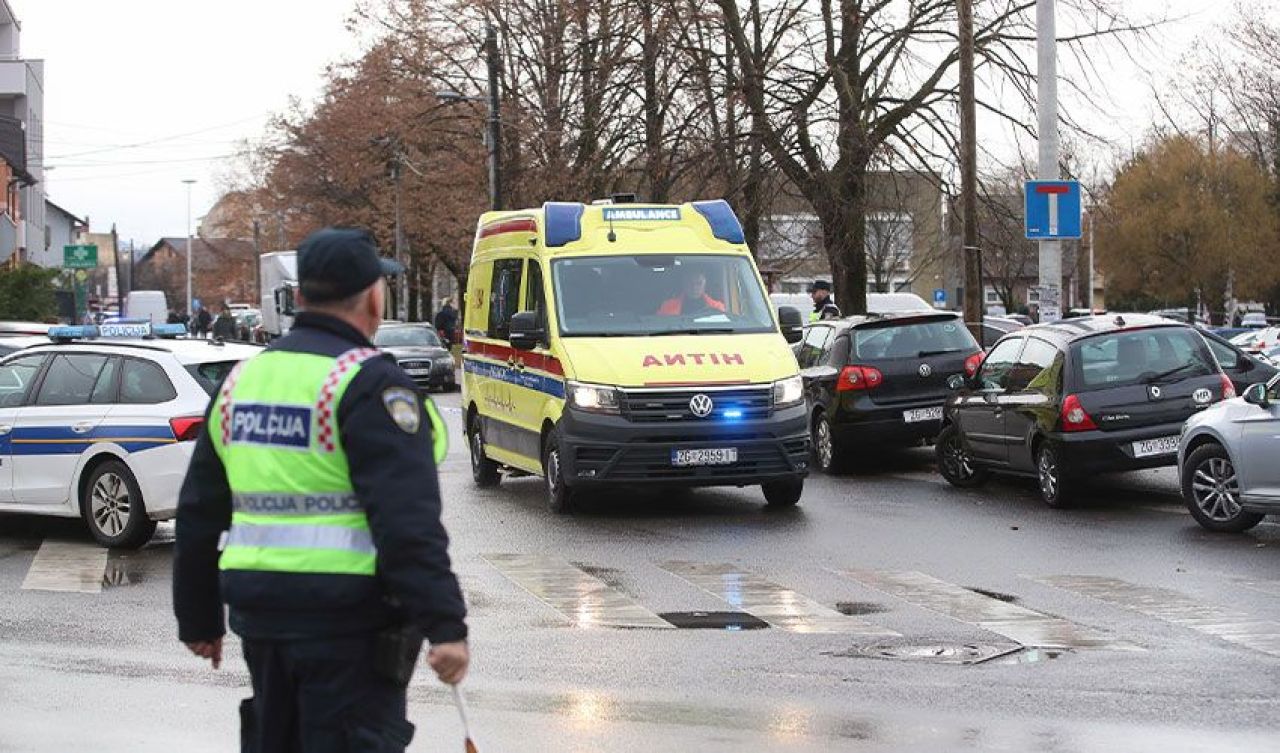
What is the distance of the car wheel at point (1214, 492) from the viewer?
13.5m

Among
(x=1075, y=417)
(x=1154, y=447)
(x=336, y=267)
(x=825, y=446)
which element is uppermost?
(x=336, y=267)

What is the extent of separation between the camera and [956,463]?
17875 millimetres

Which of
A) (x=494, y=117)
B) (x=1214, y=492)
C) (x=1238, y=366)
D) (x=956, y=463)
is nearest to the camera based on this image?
(x=1214, y=492)

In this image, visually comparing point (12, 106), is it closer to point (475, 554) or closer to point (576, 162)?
point (576, 162)

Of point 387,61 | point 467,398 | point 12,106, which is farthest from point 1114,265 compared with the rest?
point 467,398

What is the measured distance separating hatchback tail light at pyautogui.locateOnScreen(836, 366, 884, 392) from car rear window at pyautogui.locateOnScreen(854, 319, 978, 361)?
14cm

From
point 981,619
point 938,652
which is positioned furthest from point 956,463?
point 938,652

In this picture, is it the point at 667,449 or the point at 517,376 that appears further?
the point at 517,376

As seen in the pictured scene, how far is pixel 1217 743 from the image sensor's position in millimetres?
7039

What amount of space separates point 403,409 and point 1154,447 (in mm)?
11889

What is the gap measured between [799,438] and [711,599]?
14.7ft

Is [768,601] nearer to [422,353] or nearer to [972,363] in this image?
[972,363]

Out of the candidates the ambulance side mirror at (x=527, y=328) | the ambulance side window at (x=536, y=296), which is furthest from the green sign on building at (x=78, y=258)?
the ambulance side mirror at (x=527, y=328)

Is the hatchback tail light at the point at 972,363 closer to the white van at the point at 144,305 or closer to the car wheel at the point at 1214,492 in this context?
the car wheel at the point at 1214,492
